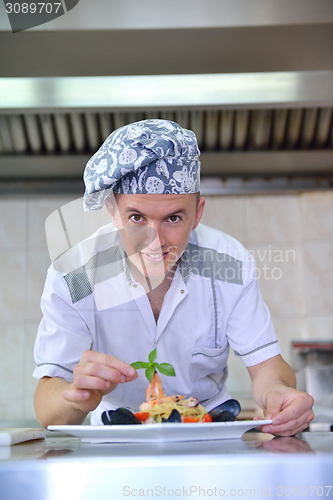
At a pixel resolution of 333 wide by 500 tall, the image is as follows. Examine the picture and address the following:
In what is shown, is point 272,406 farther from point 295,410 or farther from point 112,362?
point 112,362

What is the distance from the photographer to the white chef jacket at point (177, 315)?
102 centimetres

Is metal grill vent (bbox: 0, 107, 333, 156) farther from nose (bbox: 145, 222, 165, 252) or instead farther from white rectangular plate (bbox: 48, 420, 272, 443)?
white rectangular plate (bbox: 48, 420, 272, 443)

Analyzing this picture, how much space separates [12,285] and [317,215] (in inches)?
60.0

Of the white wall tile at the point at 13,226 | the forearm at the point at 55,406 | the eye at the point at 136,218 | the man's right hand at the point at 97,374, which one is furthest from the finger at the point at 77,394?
the white wall tile at the point at 13,226

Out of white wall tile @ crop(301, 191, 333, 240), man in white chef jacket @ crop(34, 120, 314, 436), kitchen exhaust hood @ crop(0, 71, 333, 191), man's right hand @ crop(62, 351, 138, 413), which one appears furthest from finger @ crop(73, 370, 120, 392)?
white wall tile @ crop(301, 191, 333, 240)

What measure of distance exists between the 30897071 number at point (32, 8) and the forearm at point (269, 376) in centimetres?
137

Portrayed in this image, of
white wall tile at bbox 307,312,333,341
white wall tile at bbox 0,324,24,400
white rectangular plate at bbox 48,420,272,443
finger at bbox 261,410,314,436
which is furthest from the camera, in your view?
white wall tile at bbox 307,312,333,341

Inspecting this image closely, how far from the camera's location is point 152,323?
1096mm

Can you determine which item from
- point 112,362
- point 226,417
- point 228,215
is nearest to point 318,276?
point 228,215

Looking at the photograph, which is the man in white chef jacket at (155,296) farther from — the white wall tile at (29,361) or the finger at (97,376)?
the white wall tile at (29,361)

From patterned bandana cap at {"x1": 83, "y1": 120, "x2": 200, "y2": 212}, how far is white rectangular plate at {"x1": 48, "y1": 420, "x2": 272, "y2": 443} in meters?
0.49

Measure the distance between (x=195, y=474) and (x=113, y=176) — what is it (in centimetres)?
60

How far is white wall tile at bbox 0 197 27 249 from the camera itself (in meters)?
2.17

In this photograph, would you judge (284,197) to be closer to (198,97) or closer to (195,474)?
(198,97)
